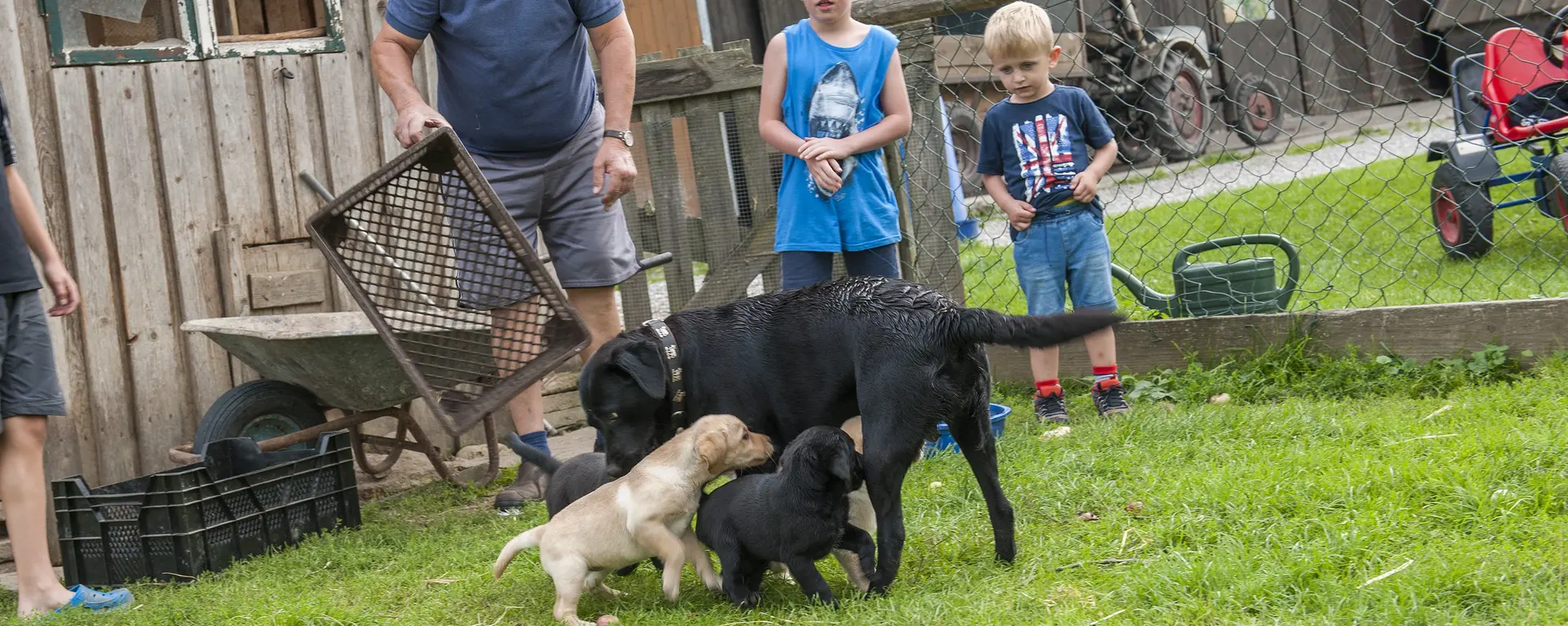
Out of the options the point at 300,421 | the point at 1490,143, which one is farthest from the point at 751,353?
the point at 1490,143

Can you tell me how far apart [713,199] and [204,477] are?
2.40m

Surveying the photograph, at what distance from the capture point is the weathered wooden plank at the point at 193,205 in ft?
16.3

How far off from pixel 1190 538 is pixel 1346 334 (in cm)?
216

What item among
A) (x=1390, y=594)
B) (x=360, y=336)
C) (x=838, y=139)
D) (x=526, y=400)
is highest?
(x=838, y=139)

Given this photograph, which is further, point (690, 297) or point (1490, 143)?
point (1490, 143)

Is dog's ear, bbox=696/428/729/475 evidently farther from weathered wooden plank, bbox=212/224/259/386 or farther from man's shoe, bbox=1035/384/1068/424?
weathered wooden plank, bbox=212/224/259/386

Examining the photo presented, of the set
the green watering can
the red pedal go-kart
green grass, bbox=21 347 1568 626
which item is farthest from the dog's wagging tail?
the red pedal go-kart

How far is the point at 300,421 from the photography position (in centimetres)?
486

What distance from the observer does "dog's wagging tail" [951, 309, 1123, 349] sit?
277 cm

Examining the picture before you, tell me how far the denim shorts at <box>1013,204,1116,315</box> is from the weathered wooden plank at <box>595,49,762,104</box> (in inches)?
56.4

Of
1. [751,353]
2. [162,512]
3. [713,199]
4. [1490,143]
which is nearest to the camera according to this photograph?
[751,353]

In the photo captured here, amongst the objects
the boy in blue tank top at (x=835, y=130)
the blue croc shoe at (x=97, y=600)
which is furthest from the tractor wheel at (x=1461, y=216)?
the blue croc shoe at (x=97, y=600)

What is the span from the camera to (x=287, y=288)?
522cm

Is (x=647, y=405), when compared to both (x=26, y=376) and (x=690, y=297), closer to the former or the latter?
(x=26, y=376)
